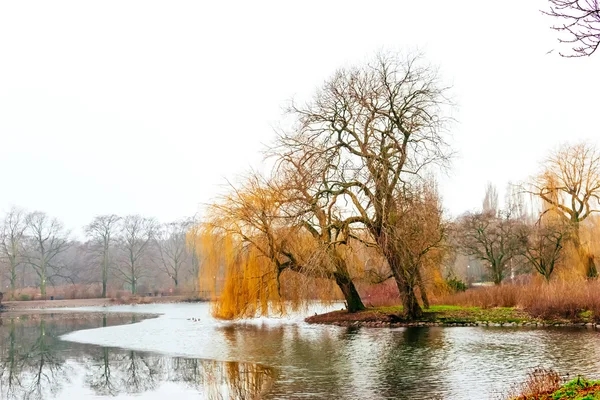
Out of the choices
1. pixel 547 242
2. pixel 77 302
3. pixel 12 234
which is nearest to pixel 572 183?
pixel 547 242

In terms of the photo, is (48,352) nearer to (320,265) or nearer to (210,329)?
(210,329)

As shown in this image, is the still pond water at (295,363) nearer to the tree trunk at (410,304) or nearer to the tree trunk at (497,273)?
the tree trunk at (410,304)

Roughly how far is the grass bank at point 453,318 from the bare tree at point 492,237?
1259cm

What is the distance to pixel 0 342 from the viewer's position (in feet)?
84.4

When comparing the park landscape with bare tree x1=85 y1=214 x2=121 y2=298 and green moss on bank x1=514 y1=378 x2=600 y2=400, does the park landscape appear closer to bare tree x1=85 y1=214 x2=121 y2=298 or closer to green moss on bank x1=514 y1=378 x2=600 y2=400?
green moss on bank x1=514 y1=378 x2=600 y2=400

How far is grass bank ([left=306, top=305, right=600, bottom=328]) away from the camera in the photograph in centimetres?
2297

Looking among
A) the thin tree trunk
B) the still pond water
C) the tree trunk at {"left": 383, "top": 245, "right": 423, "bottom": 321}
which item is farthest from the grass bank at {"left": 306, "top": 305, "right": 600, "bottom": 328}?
the still pond water

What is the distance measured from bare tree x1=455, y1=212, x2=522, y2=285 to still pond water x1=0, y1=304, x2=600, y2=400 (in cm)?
1834

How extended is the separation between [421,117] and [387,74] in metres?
2.43

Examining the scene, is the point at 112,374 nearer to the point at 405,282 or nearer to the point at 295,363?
the point at 295,363

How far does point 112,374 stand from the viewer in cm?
1619

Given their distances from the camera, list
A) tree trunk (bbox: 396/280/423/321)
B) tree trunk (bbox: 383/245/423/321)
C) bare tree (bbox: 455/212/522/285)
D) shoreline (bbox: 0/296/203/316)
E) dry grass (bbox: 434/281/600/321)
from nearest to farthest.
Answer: dry grass (bbox: 434/281/600/321) → tree trunk (bbox: 383/245/423/321) → tree trunk (bbox: 396/280/423/321) → bare tree (bbox: 455/212/522/285) → shoreline (bbox: 0/296/203/316)

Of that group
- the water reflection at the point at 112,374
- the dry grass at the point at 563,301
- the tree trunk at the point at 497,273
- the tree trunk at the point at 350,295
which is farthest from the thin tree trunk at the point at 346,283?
the tree trunk at the point at 497,273

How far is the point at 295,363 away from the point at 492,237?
2937cm
